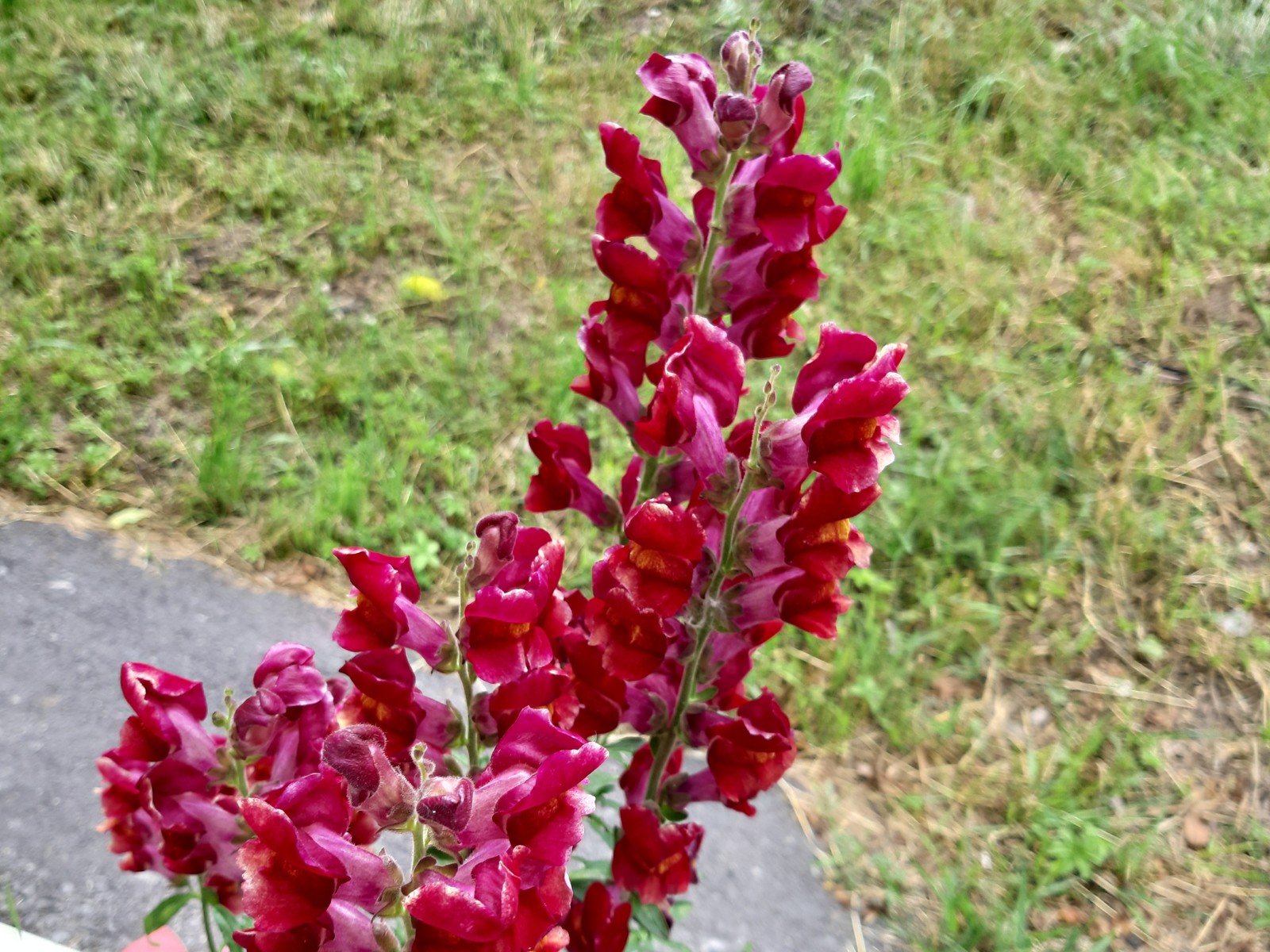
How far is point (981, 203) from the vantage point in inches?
148

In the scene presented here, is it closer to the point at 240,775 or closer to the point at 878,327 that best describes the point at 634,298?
the point at 240,775

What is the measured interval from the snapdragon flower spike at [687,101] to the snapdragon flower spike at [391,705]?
64 cm

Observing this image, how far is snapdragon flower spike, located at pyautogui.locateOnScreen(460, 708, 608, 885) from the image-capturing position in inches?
31.6

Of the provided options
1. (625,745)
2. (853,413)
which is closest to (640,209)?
(853,413)

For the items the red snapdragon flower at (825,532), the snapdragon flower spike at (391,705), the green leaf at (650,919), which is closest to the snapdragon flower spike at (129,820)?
the snapdragon flower spike at (391,705)

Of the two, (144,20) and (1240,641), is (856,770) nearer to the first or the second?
(1240,641)

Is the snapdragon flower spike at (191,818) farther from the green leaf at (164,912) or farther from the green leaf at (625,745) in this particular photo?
the green leaf at (625,745)

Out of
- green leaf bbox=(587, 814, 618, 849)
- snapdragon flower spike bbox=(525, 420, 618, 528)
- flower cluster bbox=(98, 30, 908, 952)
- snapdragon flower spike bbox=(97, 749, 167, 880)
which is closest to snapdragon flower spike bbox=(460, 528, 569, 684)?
flower cluster bbox=(98, 30, 908, 952)

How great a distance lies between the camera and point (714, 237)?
120cm

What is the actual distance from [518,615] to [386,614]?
14cm

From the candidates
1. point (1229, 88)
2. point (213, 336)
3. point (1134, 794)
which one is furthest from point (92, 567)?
point (1229, 88)

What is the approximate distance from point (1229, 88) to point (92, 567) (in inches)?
167

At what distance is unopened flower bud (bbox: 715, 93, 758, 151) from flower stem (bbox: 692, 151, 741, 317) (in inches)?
1.3

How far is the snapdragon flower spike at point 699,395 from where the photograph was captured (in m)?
1.01
